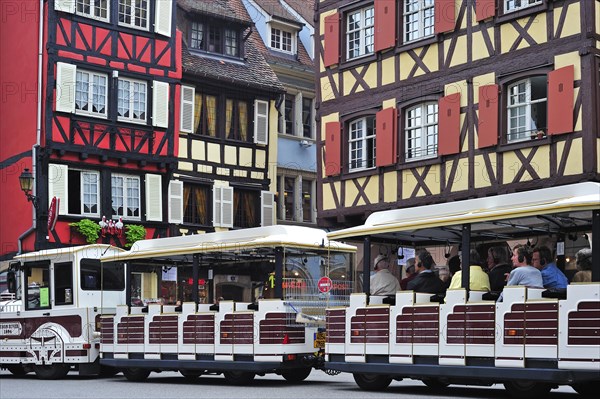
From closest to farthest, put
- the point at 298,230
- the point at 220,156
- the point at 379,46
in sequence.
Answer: the point at 298,230
the point at 379,46
the point at 220,156

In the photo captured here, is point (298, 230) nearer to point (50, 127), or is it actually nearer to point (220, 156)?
point (50, 127)

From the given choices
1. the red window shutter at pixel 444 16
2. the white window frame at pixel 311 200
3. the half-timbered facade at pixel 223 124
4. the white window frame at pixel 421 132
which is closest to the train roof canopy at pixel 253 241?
the white window frame at pixel 421 132

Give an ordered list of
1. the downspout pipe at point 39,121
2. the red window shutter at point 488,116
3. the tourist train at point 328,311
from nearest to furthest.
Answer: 1. the tourist train at point 328,311
2. the red window shutter at point 488,116
3. the downspout pipe at point 39,121

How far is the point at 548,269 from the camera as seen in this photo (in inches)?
539

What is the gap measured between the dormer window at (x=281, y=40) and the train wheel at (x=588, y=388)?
28.0m

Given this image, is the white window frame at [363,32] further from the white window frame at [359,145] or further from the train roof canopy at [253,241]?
the train roof canopy at [253,241]

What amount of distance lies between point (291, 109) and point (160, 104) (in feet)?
21.7

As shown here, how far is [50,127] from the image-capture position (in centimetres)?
3170

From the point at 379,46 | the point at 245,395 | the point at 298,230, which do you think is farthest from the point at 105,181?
the point at 245,395

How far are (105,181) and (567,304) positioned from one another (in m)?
22.1

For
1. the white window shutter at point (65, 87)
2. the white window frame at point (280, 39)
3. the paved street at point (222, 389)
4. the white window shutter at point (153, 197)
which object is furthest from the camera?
the white window frame at point (280, 39)

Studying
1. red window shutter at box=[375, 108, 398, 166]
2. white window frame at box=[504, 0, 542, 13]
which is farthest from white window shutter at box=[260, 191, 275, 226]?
white window frame at box=[504, 0, 542, 13]

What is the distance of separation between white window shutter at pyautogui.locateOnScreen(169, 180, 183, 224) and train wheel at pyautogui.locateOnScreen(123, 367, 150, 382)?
47.8 feet

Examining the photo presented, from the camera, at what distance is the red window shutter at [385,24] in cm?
2670
